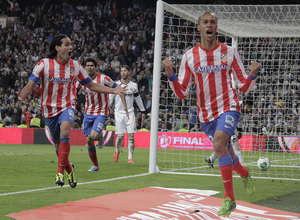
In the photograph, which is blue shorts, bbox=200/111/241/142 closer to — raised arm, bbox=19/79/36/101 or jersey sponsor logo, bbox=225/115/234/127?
jersey sponsor logo, bbox=225/115/234/127

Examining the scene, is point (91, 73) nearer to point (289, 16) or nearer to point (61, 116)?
point (61, 116)

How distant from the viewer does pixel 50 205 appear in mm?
5570

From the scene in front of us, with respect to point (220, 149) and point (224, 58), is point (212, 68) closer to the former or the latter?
point (224, 58)

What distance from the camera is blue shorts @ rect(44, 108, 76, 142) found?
6.78m

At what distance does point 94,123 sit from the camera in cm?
1012


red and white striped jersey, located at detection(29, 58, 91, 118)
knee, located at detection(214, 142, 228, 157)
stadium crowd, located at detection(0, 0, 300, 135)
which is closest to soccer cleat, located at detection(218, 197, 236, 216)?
knee, located at detection(214, 142, 228, 157)

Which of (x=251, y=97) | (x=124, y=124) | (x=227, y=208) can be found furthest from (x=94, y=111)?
(x=251, y=97)

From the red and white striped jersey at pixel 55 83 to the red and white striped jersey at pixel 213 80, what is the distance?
6.05ft

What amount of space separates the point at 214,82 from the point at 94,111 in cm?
498

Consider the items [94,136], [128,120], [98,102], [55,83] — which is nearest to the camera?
[55,83]

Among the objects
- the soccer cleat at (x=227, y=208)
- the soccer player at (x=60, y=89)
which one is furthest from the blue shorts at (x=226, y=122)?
the soccer player at (x=60, y=89)

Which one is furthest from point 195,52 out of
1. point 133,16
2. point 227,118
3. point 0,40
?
point 0,40

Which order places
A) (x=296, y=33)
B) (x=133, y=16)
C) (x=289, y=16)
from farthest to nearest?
(x=133, y=16) < (x=296, y=33) < (x=289, y=16)

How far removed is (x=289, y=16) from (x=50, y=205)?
23.5ft
